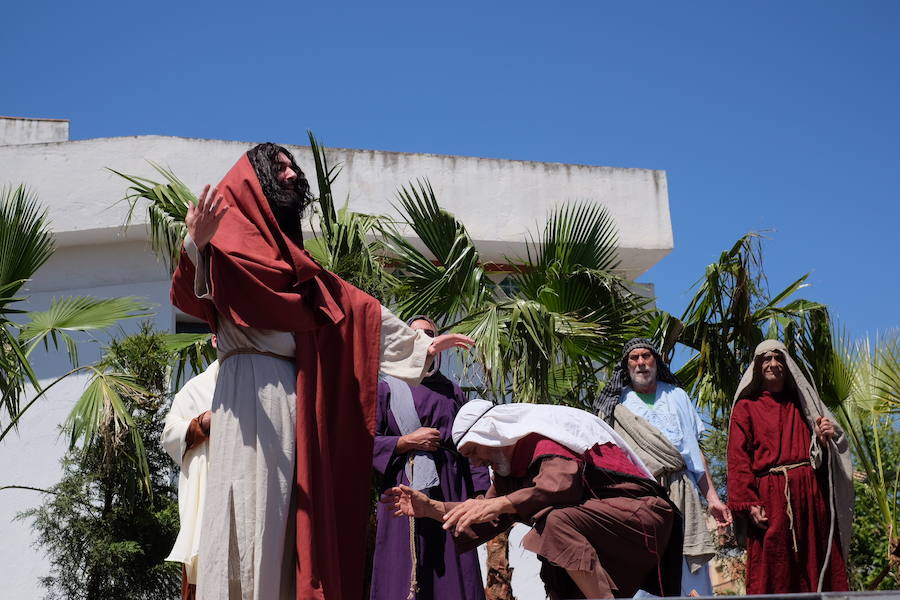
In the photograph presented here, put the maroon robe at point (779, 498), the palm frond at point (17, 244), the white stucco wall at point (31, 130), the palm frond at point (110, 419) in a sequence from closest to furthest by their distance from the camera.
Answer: the maroon robe at point (779, 498)
the palm frond at point (17, 244)
the palm frond at point (110, 419)
the white stucco wall at point (31, 130)

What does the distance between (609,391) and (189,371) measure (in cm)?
555

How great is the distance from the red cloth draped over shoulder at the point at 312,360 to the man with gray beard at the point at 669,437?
2547mm

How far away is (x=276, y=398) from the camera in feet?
13.1

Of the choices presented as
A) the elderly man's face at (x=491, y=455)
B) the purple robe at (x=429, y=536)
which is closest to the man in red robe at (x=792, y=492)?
the purple robe at (x=429, y=536)

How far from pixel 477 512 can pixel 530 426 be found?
1.33 feet

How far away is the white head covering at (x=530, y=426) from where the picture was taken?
4246 mm

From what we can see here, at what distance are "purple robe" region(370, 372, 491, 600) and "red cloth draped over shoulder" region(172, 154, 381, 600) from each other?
143 centimetres

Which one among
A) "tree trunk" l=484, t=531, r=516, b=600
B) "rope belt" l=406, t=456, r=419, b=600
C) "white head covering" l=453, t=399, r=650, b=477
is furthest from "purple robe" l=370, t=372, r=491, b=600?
"tree trunk" l=484, t=531, r=516, b=600

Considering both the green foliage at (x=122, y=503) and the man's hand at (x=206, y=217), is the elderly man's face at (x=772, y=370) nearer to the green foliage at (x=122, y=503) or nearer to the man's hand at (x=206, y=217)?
the man's hand at (x=206, y=217)

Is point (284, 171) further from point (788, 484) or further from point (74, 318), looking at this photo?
point (74, 318)

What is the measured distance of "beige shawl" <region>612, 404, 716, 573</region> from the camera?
6.15 meters

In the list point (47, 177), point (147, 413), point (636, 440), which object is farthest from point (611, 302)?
point (47, 177)

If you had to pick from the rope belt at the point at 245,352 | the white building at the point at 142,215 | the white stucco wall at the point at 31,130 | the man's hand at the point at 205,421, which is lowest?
the man's hand at the point at 205,421

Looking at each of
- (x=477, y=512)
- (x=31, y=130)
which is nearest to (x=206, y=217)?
(x=477, y=512)
